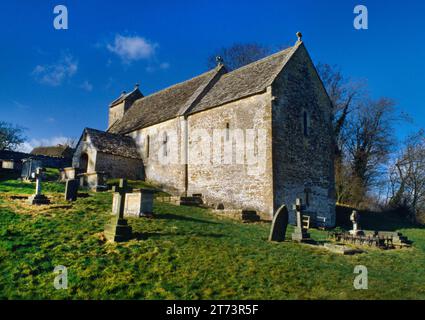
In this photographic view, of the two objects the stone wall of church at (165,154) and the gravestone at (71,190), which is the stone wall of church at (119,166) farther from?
the gravestone at (71,190)

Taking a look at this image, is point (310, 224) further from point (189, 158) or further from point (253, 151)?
point (189, 158)

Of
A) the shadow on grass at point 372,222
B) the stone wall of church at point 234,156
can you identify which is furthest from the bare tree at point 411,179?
the stone wall of church at point 234,156

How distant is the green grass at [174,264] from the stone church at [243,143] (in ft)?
24.0

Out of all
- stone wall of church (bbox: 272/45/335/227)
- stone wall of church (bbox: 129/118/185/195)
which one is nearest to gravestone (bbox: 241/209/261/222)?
stone wall of church (bbox: 272/45/335/227)

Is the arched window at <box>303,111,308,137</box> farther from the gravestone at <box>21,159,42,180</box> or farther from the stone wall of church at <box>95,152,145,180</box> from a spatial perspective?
the gravestone at <box>21,159,42,180</box>

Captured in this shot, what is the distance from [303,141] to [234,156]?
459 centimetres

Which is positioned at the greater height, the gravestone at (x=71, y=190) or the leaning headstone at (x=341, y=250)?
the gravestone at (x=71, y=190)

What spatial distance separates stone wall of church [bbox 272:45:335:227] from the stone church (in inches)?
2.4

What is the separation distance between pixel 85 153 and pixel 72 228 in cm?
1669

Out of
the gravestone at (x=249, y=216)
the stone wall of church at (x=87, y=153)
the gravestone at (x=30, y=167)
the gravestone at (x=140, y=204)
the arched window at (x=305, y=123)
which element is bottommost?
the gravestone at (x=249, y=216)

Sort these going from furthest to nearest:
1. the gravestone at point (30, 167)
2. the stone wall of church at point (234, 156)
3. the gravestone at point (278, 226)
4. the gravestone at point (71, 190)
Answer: the gravestone at point (30, 167) < the stone wall of church at point (234, 156) < the gravestone at point (71, 190) < the gravestone at point (278, 226)

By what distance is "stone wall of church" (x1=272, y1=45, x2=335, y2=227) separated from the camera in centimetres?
2011

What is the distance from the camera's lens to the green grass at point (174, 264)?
24.7 feet
